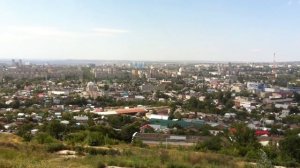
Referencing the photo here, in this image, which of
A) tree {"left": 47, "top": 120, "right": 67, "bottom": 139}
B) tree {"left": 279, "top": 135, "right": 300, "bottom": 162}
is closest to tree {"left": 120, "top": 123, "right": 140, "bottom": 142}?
tree {"left": 47, "top": 120, "right": 67, "bottom": 139}

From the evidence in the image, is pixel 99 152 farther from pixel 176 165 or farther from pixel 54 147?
pixel 176 165

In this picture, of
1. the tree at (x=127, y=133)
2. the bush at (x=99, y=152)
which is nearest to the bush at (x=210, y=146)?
the tree at (x=127, y=133)

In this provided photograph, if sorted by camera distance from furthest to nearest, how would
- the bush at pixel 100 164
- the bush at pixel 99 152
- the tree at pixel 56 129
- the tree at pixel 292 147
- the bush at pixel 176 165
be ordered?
the tree at pixel 56 129, the tree at pixel 292 147, the bush at pixel 99 152, the bush at pixel 176 165, the bush at pixel 100 164

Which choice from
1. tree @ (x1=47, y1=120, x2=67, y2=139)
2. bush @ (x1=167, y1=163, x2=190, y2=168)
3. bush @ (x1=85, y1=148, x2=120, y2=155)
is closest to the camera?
bush @ (x1=167, y1=163, x2=190, y2=168)

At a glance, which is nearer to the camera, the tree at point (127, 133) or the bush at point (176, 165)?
the bush at point (176, 165)

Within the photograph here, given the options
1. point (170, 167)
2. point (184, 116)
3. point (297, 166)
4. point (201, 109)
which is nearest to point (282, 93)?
point (201, 109)

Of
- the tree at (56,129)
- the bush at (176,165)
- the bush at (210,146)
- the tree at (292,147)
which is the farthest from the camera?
the tree at (56,129)

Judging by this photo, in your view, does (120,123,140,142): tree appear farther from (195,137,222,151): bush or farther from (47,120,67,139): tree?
(195,137,222,151): bush

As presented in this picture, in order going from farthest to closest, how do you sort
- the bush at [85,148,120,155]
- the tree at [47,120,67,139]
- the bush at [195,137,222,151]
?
the tree at [47,120,67,139] < the bush at [195,137,222,151] < the bush at [85,148,120,155]

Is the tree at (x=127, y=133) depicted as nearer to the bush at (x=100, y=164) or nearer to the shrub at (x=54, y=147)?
the shrub at (x=54, y=147)

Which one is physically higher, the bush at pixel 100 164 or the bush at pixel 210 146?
the bush at pixel 100 164

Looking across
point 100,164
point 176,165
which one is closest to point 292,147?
point 176,165

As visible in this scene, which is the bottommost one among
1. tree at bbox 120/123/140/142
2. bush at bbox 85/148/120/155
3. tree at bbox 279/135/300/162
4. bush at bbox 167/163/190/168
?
tree at bbox 120/123/140/142
